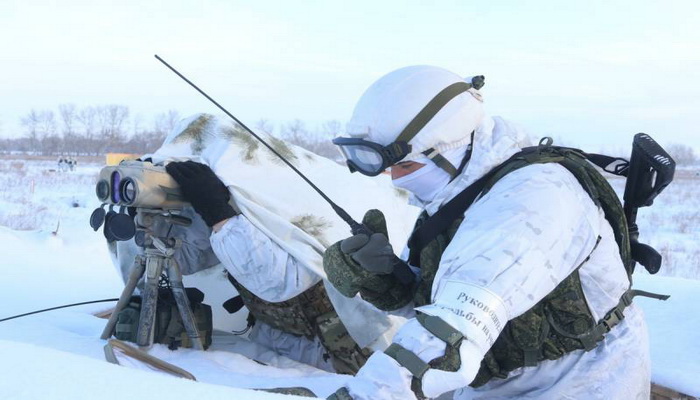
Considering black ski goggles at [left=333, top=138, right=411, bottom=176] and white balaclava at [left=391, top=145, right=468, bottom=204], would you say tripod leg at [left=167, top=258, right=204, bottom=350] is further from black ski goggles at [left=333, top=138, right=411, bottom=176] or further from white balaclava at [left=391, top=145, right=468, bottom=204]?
white balaclava at [left=391, top=145, right=468, bottom=204]

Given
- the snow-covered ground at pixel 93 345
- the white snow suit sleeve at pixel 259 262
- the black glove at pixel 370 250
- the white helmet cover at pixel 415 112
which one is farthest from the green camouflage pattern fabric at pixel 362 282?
the white snow suit sleeve at pixel 259 262

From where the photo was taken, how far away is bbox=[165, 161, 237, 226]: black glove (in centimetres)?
279

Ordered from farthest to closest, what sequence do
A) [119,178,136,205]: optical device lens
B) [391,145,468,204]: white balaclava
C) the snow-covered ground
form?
[119,178,136,205]: optical device lens
[391,145,468,204]: white balaclava
the snow-covered ground

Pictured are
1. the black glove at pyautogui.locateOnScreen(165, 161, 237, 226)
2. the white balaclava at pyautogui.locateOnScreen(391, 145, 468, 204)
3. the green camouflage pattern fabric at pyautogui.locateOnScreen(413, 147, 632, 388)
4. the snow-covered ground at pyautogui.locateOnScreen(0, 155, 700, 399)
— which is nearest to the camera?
the snow-covered ground at pyautogui.locateOnScreen(0, 155, 700, 399)

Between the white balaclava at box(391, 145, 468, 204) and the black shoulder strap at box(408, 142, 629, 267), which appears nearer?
the black shoulder strap at box(408, 142, 629, 267)

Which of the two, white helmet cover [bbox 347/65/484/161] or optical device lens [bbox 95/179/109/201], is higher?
white helmet cover [bbox 347/65/484/161]

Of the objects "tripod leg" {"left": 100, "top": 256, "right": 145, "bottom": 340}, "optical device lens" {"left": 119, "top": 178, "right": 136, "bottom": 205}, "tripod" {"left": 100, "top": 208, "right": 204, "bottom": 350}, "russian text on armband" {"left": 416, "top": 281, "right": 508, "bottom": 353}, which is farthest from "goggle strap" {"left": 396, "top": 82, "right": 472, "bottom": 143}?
"tripod leg" {"left": 100, "top": 256, "right": 145, "bottom": 340}

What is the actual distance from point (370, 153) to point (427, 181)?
0.19 meters

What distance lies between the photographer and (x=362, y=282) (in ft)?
6.79

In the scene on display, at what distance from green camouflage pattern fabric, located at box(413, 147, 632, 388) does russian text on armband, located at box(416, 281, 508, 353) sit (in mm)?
341

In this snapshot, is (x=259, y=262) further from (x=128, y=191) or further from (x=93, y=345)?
(x=93, y=345)

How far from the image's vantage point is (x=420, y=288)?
1984mm

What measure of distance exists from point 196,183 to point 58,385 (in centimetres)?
192

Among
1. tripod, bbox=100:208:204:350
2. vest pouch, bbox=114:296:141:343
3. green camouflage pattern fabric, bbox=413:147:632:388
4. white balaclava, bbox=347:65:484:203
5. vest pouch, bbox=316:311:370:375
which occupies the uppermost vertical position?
white balaclava, bbox=347:65:484:203
